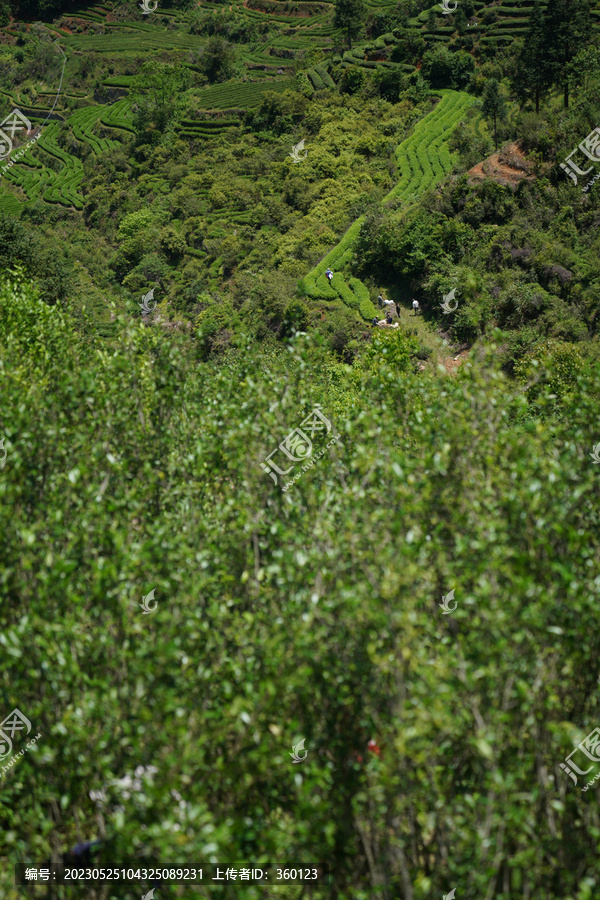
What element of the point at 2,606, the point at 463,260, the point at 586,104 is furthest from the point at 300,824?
the point at 586,104

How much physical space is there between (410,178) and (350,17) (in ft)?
155

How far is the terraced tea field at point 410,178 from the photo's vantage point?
138ft

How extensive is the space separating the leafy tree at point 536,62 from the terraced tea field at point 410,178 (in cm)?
732

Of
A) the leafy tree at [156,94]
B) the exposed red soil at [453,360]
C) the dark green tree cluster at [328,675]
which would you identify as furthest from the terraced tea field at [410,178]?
the leafy tree at [156,94]

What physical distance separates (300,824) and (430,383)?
1056cm

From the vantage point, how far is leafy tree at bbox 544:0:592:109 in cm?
4594

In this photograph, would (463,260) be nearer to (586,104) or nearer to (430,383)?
(586,104)

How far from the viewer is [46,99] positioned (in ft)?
328

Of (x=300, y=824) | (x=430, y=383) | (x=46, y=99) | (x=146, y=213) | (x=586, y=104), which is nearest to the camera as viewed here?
(x=300, y=824)
